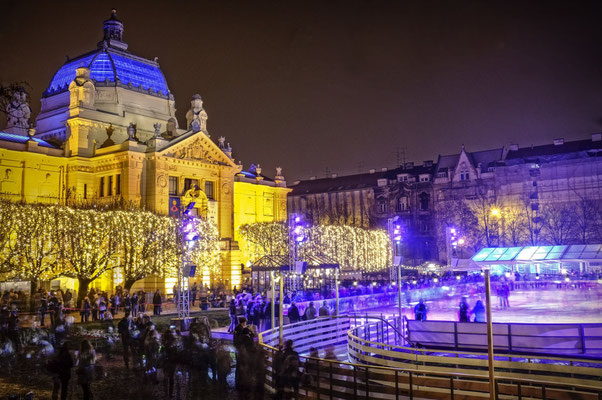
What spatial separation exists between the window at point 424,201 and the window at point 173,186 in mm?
43975

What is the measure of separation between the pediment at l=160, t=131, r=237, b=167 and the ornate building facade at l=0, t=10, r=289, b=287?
113mm

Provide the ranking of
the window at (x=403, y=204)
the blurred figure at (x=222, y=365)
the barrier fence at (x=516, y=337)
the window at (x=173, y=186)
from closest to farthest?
the blurred figure at (x=222, y=365) → the barrier fence at (x=516, y=337) → the window at (x=173, y=186) → the window at (x=403, y=204)

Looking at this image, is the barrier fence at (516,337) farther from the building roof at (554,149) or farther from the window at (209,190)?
the building roof at (554,149)

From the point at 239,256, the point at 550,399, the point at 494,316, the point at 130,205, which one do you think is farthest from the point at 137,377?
the point at 239,256

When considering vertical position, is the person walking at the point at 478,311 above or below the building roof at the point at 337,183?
below

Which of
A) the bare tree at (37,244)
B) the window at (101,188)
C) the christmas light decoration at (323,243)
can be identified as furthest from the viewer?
the christmas light decoration at (323,243)

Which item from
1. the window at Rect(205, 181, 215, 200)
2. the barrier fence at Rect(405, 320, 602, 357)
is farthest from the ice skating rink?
the window at Rect(205, 181, 215, 200)

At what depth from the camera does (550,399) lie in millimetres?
11125

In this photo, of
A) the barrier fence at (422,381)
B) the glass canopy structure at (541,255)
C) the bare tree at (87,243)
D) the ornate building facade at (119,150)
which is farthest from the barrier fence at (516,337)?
the ornate building facade at (119,150)

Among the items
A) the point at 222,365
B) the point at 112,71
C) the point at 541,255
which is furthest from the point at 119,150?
the point at 222,365

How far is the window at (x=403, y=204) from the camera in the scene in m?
94.1

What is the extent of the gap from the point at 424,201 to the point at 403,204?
368 centimetres

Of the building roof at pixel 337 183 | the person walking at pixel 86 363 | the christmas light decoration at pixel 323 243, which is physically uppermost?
the building roof at pixel 337 183

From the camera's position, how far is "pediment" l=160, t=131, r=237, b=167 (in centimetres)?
6269
